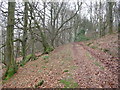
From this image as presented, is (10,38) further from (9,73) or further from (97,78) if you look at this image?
(97,78)

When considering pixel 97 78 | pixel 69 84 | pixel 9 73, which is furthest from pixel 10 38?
pixel 97 78

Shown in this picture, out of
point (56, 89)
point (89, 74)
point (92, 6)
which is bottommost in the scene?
point (56, 89)

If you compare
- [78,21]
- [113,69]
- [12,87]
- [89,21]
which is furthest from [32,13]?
[89,21]

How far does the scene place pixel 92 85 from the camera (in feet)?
16.1

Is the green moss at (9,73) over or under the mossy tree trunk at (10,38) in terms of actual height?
under

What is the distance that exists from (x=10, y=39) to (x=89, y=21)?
28.7m

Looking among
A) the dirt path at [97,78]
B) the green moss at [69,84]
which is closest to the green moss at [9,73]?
the green moss at [69,84]

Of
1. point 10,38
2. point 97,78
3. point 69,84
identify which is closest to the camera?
point 69,84

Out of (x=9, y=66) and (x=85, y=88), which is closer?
(x=85, y=88)

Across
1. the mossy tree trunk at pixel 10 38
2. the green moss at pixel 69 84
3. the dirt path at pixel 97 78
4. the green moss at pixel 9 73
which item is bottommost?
the green moss at pixel 9 73

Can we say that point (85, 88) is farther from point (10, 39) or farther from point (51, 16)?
point (51, 16)

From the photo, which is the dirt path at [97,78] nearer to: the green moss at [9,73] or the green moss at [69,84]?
the green moss at [69,84]

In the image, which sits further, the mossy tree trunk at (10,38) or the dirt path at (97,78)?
the mossy tree trunk at (10,38)

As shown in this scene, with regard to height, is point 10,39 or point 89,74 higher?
point 10,39
